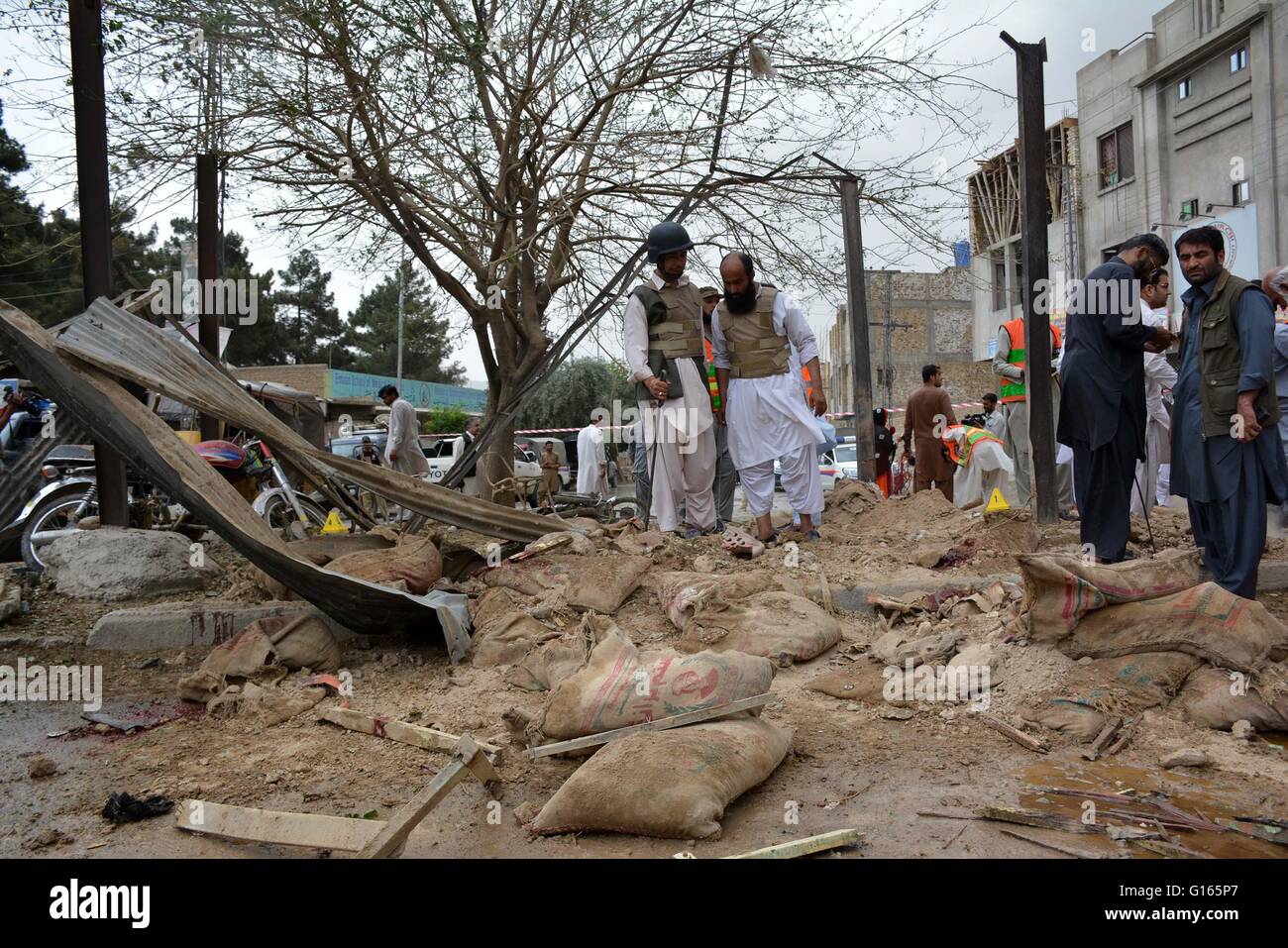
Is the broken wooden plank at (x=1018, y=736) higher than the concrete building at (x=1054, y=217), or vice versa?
the concrete building at (x=1054, y=217)

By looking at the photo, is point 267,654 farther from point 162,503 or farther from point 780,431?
point 162,503

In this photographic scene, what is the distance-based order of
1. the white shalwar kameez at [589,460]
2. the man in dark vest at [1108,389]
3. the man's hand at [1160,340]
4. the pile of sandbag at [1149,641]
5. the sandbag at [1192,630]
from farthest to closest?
1. the white shalwar kameez at [589,460]
2. the man's hand at [1160,340]
3. the man in dark vest at [1108,389]
4. the sandbag at [1192,630]
5. the pile of sandbag at [1149,641]

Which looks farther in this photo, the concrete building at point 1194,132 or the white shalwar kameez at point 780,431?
the concrete building at point 1194,132

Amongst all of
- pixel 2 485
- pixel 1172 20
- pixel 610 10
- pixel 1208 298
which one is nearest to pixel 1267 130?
pixel 1172 20

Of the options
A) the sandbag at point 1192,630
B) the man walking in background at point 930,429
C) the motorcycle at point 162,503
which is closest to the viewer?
the sandbag at point 1192,630

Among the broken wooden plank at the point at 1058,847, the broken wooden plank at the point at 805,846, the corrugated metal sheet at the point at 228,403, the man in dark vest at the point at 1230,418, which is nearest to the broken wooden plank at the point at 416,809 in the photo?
the broken wooden plank at the point at 805,846

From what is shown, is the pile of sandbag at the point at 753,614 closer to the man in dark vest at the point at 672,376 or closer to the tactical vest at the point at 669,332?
the man in dark vest at the point at 672,376

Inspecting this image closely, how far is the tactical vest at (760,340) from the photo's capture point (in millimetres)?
5879

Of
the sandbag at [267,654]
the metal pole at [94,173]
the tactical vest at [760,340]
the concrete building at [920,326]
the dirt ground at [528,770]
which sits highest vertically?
the concrete building at [920,326]

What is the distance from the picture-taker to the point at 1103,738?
2.85 m

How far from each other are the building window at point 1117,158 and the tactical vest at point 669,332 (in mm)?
18997

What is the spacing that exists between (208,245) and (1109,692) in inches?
295

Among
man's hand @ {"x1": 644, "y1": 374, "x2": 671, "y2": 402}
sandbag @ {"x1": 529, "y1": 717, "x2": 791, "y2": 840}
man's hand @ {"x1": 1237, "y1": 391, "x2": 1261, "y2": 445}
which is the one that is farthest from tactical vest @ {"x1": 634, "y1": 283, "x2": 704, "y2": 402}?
sandbag @ {"x1": 529, "y1": 717, "x2": 791, "y2": 840}

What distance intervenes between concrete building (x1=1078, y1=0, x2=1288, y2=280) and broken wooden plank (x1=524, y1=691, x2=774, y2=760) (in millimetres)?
17986
